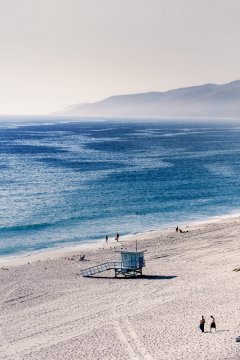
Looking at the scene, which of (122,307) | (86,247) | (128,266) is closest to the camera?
(122,307)

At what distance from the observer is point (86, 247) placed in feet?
167

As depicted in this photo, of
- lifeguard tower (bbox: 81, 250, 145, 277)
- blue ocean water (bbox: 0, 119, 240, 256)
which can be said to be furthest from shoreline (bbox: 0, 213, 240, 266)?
lifeguard tower (bbox: 81, 250, 145, 277)

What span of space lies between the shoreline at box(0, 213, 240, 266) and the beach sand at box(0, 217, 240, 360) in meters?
0.38

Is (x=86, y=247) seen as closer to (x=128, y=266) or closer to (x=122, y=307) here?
(x=128, y=266)

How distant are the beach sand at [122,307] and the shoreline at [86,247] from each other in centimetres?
38

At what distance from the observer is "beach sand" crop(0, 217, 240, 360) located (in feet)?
85.8

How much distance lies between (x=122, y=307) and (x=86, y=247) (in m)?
19.1

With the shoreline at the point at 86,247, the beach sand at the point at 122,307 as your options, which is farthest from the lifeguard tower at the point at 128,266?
the shoreline at the point at 86,247

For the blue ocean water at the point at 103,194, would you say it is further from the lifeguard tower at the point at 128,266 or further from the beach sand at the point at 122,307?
the lifeguard tower at the point at 128,266

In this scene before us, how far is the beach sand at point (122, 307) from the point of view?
26.2 metres

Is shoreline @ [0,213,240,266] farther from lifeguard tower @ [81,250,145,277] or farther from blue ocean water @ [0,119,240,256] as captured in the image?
lifeguard tower @ [81,250,145,277]

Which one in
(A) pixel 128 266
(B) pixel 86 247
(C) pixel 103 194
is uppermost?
(C) pixel 103 194

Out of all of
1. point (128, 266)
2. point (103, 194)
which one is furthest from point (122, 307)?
point (103, 194)

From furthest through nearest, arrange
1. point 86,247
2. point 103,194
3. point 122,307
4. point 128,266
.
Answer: point 103,194 → point 86,247 → point 128,266 → point 122,307
